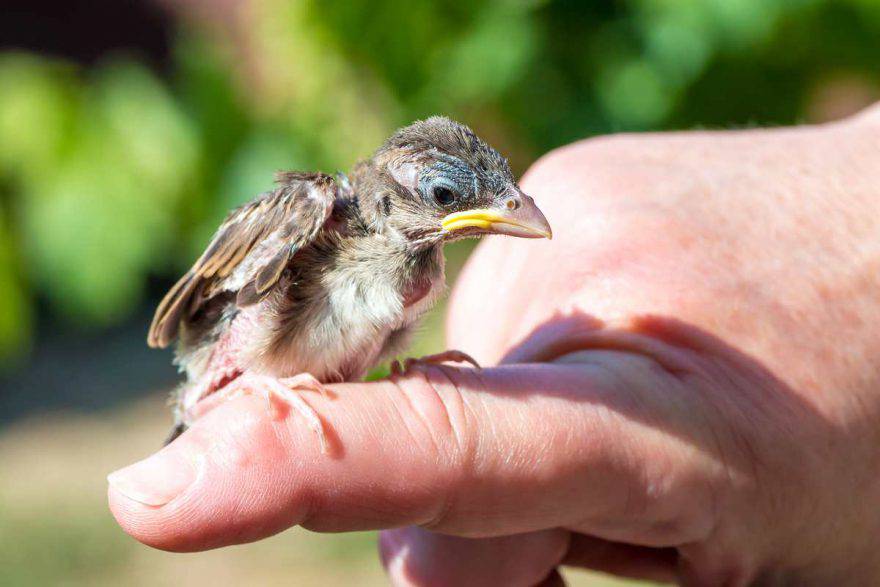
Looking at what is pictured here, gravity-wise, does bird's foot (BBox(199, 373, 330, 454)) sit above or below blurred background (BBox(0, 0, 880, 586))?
below

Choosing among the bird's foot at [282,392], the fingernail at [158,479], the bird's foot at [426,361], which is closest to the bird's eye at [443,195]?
the bird's foot at [426,361]

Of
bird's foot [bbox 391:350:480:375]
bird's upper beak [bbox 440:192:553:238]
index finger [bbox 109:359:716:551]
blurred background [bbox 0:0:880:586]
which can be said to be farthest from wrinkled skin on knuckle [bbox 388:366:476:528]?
blurred background [bbox 0:0:880:586]

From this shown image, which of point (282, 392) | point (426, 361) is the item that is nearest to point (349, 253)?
point (426, 361)

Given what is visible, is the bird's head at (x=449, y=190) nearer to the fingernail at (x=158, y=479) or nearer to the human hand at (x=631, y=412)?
the human hand at (x=631, y=412)

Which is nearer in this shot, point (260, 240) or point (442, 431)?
point (442, 431)

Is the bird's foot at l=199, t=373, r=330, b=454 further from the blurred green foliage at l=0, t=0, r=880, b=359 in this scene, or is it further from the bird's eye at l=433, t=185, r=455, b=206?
the blurred green foliage at l=0, t=0, r=880, b=359

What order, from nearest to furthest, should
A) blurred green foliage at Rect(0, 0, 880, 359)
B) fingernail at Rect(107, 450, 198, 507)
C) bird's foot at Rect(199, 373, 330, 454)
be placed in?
fingernail at Rect(107, 450, 198, 507) < bird's foot at Rect(199, 373, 330, 454) < blurred green foliage at Rect(0, 0, 880, 359)

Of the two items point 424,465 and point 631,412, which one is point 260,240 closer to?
point 424,465

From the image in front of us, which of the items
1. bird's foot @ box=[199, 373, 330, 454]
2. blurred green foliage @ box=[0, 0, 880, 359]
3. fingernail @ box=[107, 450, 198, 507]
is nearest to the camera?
fingernail @ box=[107, 450, 198, 507]
